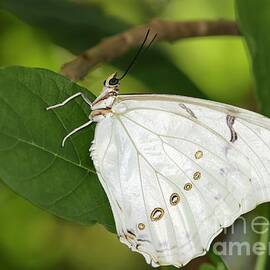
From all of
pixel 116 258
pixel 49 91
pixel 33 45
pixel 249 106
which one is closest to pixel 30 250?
pixel 116 258

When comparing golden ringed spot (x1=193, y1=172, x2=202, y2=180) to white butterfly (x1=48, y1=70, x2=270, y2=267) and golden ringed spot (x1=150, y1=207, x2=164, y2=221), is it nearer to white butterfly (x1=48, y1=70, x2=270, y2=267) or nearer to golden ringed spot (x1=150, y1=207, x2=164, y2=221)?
white butterfly (x1=48, y1=70, x2=270, y2=267)

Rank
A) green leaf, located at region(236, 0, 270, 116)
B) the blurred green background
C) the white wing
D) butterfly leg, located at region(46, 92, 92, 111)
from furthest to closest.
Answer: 1. the blurred green background
2. green leaf, located at region(236, 0, 270, 116)
3. the white wing
4. butterfly leg, located at region(46, 92, 92, 111)

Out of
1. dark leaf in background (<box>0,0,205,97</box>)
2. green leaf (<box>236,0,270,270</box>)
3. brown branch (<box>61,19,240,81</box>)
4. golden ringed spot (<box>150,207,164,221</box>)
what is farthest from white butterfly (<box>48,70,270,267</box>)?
dark leaf in background (<box>0,0,205,97</box>)

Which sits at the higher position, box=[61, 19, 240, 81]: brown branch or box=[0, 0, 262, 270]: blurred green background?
box=[61, 19, 240, 81]: brown branch

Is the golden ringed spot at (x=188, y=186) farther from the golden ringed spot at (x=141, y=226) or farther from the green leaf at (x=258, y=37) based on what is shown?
the green leaf at (x=258, y=37)

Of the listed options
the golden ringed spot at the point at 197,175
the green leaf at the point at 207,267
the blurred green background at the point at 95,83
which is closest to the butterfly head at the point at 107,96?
the golden ringed spot at the point at 197,175

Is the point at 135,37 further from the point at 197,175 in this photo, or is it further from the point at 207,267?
the point at 207,267

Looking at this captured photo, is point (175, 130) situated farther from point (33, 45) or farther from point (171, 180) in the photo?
point (33, 45)
